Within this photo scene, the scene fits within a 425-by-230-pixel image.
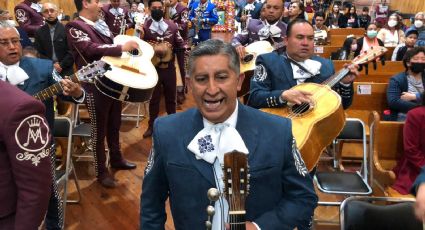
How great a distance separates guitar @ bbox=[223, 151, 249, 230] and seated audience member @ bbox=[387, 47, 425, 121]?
3339 mm

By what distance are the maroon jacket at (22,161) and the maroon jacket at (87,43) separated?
202 cm

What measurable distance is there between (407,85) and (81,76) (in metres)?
3.23

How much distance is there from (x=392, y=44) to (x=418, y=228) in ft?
22.5

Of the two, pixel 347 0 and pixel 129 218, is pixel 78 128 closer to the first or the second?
pixel 129 218

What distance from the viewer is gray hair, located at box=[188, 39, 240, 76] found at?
1.42 metres

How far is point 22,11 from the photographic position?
646 centimetres

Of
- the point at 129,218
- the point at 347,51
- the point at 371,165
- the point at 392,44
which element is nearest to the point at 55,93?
the point at 129,218

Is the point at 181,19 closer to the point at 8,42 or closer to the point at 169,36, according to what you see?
the point at 169,36

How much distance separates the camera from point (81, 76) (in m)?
2.98

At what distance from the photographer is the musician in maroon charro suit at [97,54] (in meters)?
3.55

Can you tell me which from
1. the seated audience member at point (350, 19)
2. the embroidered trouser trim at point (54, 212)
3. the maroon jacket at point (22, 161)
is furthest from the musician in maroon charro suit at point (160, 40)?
the seated audience member at point (350, 19)

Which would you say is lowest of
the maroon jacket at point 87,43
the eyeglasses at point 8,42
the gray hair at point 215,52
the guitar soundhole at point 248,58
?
the guitar soundhole at point 248,58

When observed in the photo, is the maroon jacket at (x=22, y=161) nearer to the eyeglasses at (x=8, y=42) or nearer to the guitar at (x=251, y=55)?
the eyeglasses at (x=8, y=42)

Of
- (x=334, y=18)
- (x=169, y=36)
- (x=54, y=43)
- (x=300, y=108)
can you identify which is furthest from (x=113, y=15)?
(x=334, y=18)
